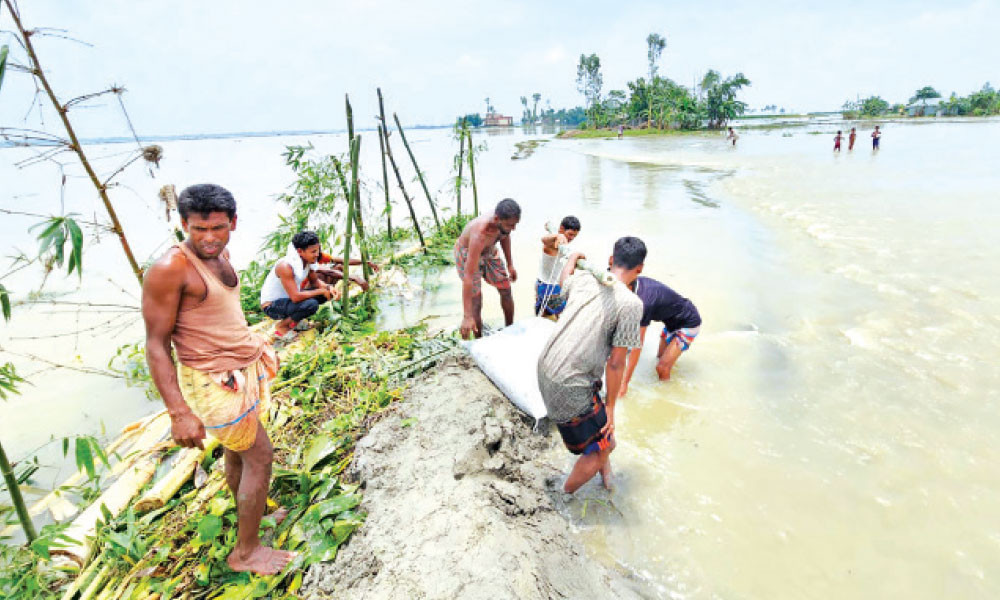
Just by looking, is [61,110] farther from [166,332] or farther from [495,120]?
[495,120]

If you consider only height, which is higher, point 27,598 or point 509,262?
point 509,262

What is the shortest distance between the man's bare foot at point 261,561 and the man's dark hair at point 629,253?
2.00 m

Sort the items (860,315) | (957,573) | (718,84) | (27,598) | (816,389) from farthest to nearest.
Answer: (718,84)
(860,315)
(816,389)
(957,573)
(27,598)

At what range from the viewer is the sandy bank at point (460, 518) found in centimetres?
178

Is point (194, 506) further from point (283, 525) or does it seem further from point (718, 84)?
point (718, 84)

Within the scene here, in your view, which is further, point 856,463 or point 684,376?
point 684,376

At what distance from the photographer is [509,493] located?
2.27 m

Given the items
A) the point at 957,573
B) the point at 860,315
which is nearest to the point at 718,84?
the point at 860,315

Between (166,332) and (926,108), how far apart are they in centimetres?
8306

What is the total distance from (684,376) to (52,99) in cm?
402

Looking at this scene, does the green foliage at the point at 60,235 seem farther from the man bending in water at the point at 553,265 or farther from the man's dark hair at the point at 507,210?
the man bending in water at the point at 553,265

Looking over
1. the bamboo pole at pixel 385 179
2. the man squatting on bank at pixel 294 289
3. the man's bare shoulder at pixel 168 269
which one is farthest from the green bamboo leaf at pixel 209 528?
the bamboo pole at pixel 385 179

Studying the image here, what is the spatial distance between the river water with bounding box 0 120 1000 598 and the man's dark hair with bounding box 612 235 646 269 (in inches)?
50.0

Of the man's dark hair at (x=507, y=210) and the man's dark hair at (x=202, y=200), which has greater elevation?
the man's dark hair at (x=202, y=200)
